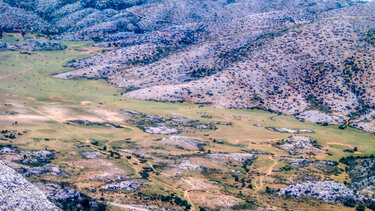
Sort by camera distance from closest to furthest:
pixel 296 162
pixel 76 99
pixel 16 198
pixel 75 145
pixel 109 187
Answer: pixel 16 198 < pixel 109 187 < pixel 75 145 < pixel 296 162 < pixel 76 99

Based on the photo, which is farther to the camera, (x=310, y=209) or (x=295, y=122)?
(x=295, y=122)

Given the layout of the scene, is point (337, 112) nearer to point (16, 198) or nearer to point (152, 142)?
point (152, 142)

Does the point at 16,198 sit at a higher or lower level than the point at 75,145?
higher

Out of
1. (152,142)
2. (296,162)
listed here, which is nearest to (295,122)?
(296,162)

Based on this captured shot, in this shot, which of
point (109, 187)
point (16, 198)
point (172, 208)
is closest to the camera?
point (16, 198)

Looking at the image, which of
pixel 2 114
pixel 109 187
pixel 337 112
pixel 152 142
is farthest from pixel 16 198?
pixel 337 112

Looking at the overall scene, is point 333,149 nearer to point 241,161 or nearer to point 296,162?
point 296,162
